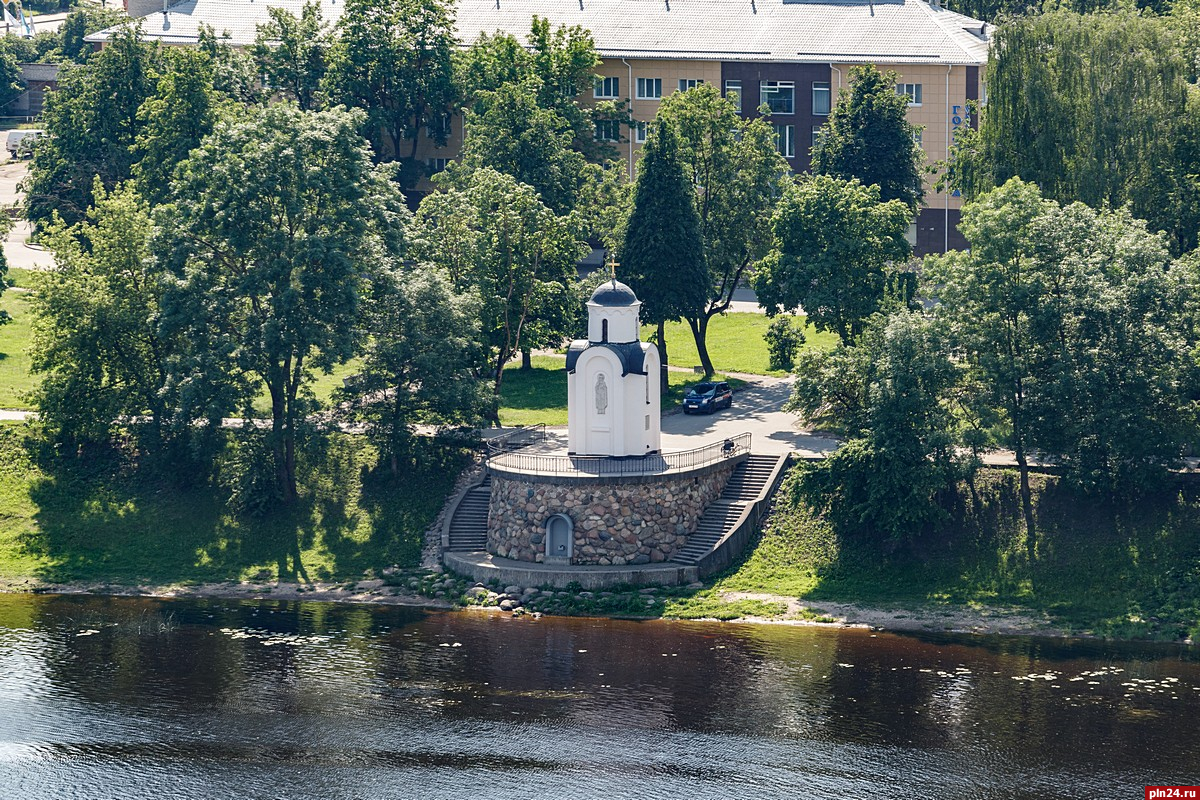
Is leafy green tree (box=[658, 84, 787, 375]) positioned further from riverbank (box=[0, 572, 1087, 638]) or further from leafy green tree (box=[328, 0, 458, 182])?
leafy green tree (box=[328, 0, 458, 182])

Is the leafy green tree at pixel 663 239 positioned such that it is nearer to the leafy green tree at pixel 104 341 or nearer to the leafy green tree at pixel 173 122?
the leafy green tree at pixel 104 341

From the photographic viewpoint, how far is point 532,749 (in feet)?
173

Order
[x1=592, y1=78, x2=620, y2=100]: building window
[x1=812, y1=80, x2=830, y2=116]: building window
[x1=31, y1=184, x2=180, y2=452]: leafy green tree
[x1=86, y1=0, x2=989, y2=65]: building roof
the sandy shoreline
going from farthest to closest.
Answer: [x1=592, y1=78, x2=620, y2=100]: building window → [x1=86, y1=0, x2=989, y2=65]: building roof → [x1=812, y1=80, x2=830, y2=116]: building window → [x1=31, y1=184, x2=180, y2=452]: leafy green tree → the sandy shoreline

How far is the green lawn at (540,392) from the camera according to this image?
7950 cm

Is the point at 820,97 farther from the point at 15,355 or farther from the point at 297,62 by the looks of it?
the point at 15,355

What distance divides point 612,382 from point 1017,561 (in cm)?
1673

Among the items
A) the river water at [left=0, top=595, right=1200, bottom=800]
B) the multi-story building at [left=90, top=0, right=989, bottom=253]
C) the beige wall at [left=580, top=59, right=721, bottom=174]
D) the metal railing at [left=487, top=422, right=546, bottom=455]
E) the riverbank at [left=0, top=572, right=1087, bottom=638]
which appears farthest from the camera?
the beige wall at [left=580, top=59, right=721, bottom=174]

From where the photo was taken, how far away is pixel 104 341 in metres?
76.3

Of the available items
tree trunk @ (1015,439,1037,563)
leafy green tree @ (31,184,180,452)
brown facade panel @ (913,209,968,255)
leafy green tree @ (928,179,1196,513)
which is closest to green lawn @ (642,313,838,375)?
brown facade panel @ (913,209,968,255)

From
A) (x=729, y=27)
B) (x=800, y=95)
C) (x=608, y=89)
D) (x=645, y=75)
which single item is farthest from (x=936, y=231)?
(x=608, y=89)

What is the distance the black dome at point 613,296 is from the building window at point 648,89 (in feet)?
154

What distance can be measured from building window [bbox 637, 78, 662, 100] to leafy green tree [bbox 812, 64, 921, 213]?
2156 centimetres

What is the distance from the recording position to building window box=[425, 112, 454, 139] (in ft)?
370

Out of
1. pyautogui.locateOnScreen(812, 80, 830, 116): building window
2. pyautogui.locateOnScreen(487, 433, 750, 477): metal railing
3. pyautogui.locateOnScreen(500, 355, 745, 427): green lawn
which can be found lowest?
pyautogui.locateOnScreen(487, 433, 750, 477): metal railing
